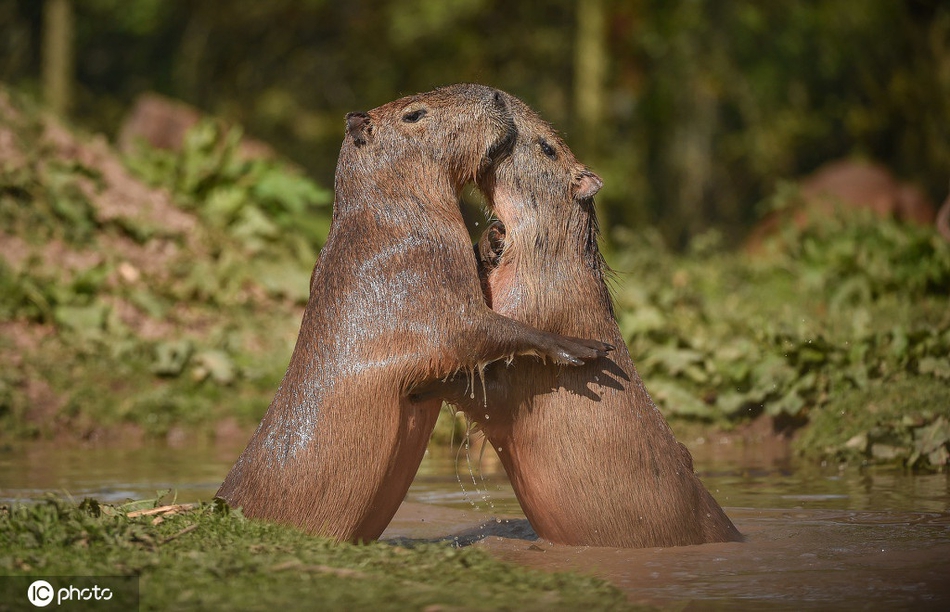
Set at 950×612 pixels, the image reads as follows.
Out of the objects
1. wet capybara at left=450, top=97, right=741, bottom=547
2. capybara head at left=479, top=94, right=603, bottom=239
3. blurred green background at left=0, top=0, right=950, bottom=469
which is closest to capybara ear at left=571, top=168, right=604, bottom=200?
capybara head at left=479, top=94, right=603, bottom=239

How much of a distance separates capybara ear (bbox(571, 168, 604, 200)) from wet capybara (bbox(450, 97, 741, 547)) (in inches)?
4.2

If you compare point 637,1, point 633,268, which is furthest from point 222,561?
point 637,1

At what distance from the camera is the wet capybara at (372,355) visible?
381 cm

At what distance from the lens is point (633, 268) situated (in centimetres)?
1225

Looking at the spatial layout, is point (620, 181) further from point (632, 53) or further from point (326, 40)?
point (326, 40)

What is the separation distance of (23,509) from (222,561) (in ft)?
2.41

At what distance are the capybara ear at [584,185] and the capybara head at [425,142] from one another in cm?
29

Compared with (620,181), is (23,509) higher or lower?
lower

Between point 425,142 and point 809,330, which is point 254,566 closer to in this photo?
point 425,142

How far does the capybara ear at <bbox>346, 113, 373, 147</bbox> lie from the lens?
418 cm

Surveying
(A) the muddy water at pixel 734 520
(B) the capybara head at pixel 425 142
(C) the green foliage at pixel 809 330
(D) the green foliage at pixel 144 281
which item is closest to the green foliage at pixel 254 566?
(A) the muddy water at pixel 734 520

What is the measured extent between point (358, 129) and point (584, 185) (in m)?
0.85

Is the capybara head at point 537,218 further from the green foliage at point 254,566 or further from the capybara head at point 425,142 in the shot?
the green foliage at point 254,566

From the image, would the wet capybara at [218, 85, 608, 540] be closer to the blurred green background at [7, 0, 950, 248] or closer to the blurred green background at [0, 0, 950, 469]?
the blurred green background at [0, 0, 950, 469]
